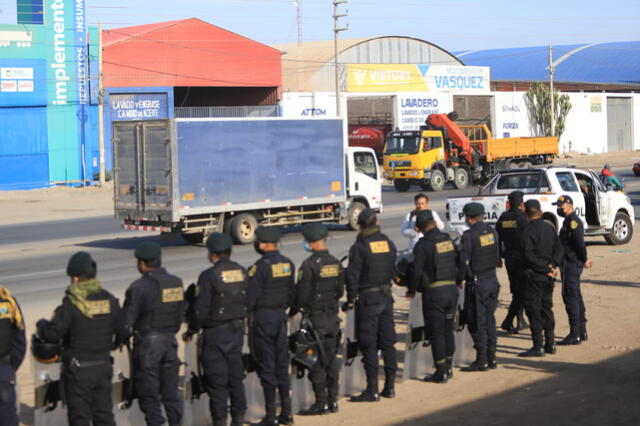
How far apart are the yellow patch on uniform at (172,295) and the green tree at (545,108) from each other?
63155mm

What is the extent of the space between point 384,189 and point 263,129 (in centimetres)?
2166

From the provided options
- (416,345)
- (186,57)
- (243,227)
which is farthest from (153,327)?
(186,57)

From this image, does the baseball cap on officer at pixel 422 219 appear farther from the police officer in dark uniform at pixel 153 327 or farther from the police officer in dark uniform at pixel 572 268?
the police officer in dark uniform at pixel 153 327

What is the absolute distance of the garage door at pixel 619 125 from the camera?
250ft

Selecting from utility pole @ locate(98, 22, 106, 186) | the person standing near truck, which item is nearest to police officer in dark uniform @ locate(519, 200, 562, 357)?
the person standing near truck

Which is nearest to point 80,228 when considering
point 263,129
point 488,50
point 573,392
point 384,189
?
point 263,129

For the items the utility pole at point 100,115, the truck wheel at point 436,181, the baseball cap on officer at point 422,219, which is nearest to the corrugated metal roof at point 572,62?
the truck wheel at point 436,181

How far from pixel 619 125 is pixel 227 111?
124ft

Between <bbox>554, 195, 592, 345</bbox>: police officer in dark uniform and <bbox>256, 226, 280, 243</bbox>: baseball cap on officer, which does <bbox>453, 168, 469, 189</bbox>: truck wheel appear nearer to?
<bbox>554, 195, 592, 345</bbox>: police officer in dark uniform

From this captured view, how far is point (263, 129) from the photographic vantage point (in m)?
22.4

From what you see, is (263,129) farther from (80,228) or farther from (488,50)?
(488,50)

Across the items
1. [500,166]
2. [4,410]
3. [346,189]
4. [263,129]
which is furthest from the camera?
[500,166]

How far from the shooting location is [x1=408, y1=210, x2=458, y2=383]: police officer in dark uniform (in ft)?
30.1

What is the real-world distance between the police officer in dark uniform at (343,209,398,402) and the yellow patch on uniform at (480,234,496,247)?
136cm
